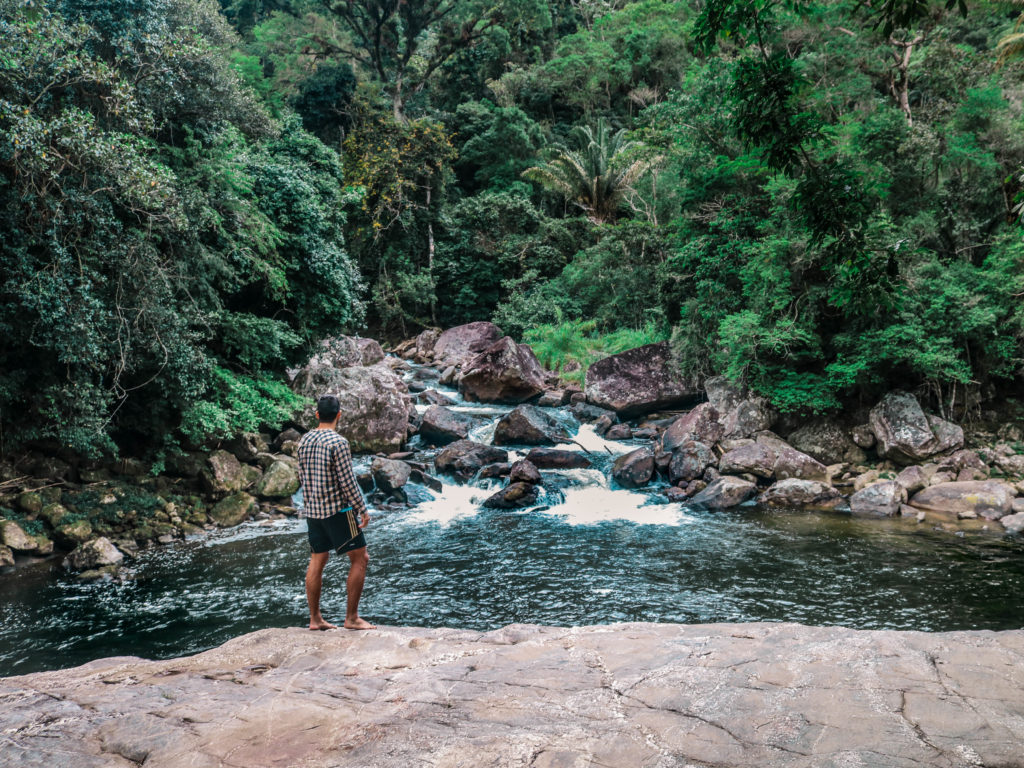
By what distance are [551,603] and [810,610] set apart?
2826 millimetres

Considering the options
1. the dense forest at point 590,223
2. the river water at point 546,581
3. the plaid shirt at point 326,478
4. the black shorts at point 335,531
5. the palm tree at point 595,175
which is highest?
the palm tree at point 595,175

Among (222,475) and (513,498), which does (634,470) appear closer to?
(513,498)

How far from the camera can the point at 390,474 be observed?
11.7m

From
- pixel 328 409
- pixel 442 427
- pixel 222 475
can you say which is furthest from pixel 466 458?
pixel 328 409

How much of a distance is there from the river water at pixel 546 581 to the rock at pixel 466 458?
179cm

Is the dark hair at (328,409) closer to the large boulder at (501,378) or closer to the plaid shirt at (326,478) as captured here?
the plaid shirt at (326,478)

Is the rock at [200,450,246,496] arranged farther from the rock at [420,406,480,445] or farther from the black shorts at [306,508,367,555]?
the black shorts at [306,508,367,555]

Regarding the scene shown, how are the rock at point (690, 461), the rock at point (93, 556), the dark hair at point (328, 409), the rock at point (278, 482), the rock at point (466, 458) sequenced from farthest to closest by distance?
1. the rock at point (466, 458)
2. the rock at point (690, 461)
3. the rock at point (278, 482)
4. the rock at point (93, 556)
5. the dark hair at point (328, 409)

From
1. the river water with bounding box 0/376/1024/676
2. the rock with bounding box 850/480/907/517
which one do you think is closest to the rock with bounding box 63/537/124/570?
the river water with bounding box 0/376/1024/676

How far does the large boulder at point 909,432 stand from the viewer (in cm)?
1134

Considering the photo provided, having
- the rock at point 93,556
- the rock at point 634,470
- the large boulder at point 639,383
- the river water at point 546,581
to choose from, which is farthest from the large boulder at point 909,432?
the rock at point 93,556

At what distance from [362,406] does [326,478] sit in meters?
9.34

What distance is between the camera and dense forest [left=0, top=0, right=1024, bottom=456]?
765 cm

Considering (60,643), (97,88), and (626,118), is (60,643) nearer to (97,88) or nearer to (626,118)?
(97,88)
